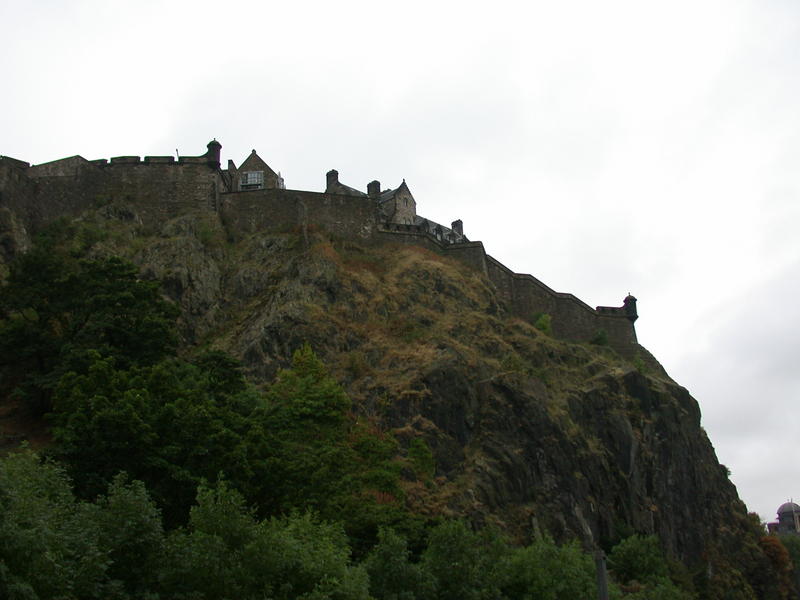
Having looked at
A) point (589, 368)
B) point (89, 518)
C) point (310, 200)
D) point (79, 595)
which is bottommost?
point (79, 595)

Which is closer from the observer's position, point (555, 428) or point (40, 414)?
point (40, 414)

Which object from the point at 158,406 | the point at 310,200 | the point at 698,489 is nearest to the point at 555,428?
the point at 698,489

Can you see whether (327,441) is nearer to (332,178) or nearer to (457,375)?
(457,375)

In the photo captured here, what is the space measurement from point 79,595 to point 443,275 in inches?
1397

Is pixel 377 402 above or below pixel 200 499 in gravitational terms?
above

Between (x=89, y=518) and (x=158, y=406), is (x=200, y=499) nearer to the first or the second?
(x=89, y=518)

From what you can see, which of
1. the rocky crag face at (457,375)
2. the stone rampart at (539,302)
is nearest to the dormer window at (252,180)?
the rocky crag face at (457,375)

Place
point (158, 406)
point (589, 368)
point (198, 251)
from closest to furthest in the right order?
point (158, 406), point (198, 251), point (589, 368)

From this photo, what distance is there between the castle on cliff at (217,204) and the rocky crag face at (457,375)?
3.65ft

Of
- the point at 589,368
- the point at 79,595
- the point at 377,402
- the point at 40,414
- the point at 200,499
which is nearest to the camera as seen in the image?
the point at 79,595

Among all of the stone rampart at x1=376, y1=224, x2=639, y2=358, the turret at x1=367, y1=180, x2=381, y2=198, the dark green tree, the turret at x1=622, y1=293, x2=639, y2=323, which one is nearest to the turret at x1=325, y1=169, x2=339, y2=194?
the turret at x1=367, y1=180, x2=381, y2=198

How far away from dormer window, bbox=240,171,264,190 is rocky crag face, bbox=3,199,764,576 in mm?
10820

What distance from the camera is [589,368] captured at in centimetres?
5631

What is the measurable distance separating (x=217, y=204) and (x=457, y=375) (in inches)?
749
